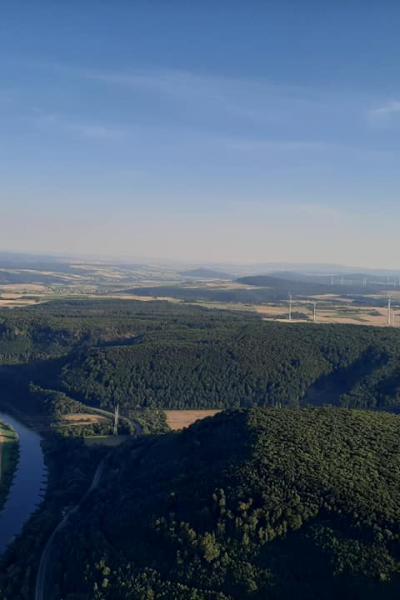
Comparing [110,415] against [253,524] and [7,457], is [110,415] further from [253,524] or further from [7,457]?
[253,524]

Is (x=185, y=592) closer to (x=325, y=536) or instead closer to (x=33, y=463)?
(x=325, y=536)

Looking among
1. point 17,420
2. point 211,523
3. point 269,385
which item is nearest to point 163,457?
point 211,523

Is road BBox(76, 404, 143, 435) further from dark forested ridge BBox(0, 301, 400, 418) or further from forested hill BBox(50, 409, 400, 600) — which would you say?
forested hill BBox(50, 409, 400, 600)

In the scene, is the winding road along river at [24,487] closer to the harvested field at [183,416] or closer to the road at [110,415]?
the road at [110,415]

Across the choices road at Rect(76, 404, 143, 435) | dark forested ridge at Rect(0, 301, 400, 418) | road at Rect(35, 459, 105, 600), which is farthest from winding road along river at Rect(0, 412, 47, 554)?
dark forested ridge at Rect(0, 301, 400, 418)

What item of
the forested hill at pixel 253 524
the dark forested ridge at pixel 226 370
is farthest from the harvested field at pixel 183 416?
the forested hill at pixel 253 524

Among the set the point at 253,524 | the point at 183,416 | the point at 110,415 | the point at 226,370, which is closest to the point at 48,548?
the point at 253,524

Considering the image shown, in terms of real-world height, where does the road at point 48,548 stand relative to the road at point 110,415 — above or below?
below
